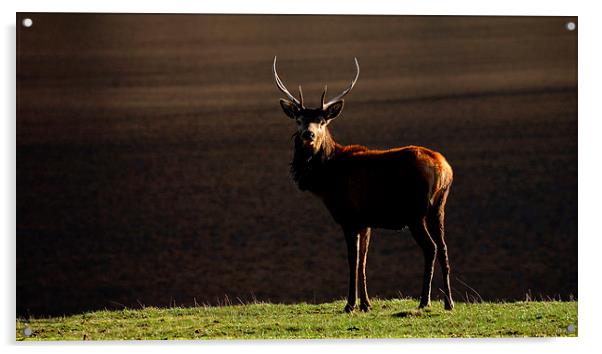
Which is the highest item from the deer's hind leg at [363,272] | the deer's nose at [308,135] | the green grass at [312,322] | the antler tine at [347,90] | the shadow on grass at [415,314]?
the antler tine at [347,90]

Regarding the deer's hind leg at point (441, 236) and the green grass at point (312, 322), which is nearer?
the green grass at point (312, 322)

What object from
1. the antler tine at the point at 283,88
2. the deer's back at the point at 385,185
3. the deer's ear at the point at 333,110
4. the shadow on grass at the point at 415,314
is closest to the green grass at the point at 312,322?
the shadow on grass at the point at 415,314

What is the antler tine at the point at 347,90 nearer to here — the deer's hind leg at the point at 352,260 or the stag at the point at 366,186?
the stag at the point at 366,186

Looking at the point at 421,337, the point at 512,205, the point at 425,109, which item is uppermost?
the point at 425,109

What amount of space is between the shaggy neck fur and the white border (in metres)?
0.91

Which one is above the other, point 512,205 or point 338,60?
point 338,60

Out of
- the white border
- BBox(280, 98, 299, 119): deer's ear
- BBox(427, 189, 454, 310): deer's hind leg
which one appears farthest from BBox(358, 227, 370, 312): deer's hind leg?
BBox(280, 98, 299, 119): deer's ear

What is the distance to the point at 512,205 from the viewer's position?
10469 millimetres

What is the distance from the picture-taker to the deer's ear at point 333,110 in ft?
32.8

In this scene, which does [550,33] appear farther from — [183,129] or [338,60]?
[183,129]

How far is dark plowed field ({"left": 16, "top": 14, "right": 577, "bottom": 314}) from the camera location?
10.2 meters

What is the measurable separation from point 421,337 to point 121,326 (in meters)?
1.99

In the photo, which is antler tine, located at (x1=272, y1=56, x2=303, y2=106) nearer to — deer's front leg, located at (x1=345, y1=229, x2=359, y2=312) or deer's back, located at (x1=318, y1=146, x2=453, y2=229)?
deer's back, located at (x1=318, y1=146, x2=453, y2=229)
